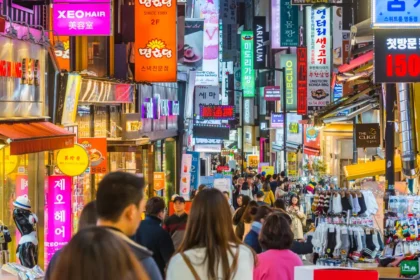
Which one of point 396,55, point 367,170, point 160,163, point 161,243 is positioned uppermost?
point 396,55

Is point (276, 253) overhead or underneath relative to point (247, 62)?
underneath

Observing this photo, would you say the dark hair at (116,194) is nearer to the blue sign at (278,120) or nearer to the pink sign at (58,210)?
the pink sign at (58,210)

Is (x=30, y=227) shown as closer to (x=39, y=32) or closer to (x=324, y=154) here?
(x=39, y=32)

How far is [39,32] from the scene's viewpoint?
51.3ft

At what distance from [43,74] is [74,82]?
4.67 ft

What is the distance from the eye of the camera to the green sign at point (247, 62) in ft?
221

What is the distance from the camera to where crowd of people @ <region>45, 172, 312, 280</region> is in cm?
315

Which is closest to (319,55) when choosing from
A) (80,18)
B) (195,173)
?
(195,173)

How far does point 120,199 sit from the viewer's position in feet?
15.2

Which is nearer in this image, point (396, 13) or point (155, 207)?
point (155, 207)

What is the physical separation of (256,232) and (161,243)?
194cm

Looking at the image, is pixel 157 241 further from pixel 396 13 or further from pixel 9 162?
pixel 9 162

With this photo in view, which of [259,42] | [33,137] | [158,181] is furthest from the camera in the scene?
[259,42]

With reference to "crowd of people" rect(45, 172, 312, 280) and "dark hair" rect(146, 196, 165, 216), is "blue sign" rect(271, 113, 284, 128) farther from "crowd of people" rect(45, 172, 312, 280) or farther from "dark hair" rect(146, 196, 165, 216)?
"dark hair" rect(146, 196, 165, 216)
